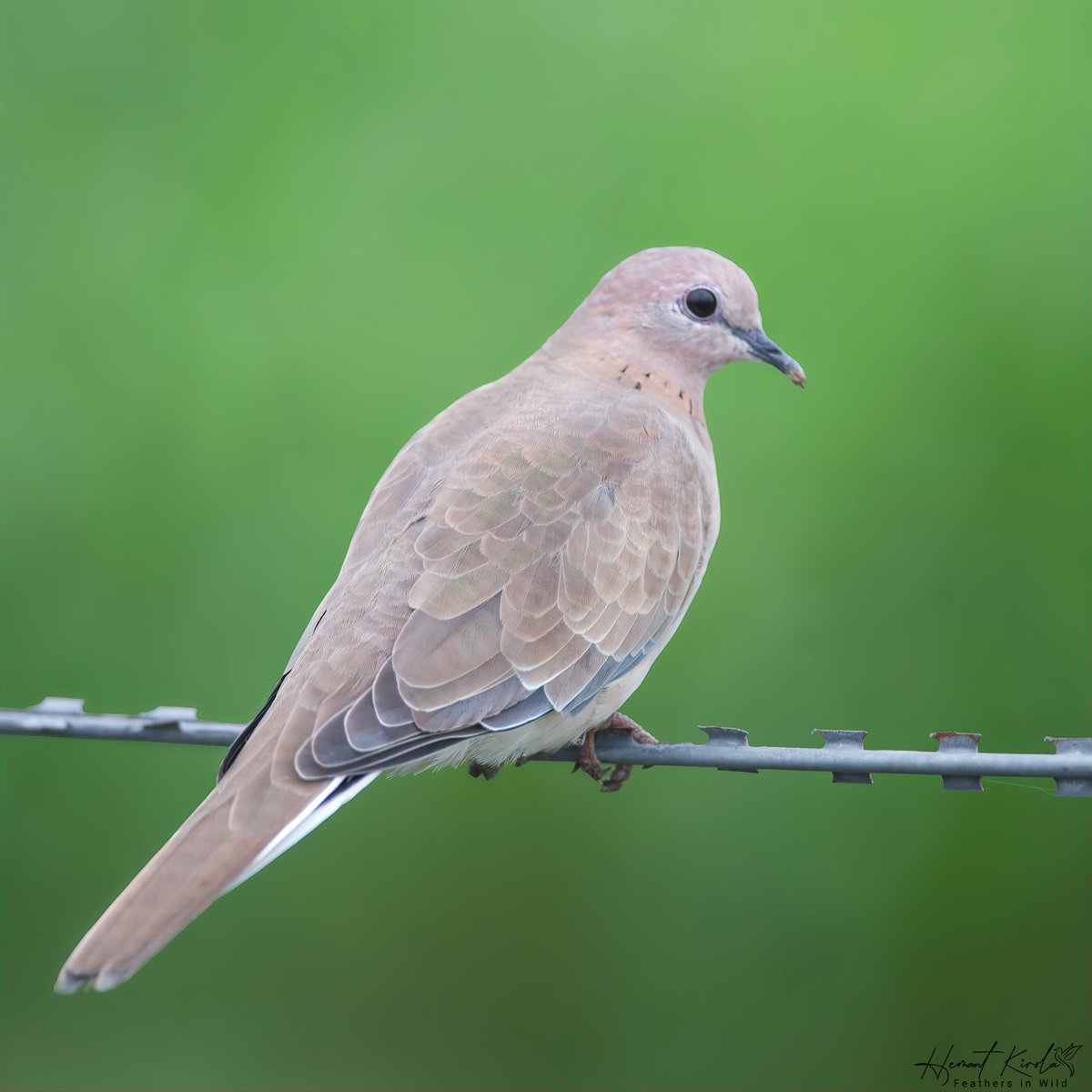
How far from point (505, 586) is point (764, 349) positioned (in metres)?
0.89

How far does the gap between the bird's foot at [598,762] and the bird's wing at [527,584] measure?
181mm

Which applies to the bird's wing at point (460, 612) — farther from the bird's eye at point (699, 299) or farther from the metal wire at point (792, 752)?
the bird's eye at point (699, 299)

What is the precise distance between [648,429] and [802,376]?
0.38 m

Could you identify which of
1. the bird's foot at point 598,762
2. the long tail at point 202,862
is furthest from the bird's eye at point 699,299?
the long tail at point 202,862

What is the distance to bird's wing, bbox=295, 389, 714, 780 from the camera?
211 centimetres

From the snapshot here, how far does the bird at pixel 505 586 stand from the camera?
1948mm

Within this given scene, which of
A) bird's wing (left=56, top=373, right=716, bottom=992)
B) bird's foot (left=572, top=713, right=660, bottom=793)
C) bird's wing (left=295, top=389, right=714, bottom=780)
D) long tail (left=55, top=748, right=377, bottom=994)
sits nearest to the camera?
long tail (left=55, top=748, right=377, bottom=994)

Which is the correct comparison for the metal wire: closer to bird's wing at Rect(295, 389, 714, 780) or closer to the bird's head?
bird's wing at Rect(295, 389, 714, 780)

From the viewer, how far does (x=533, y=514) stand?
2.37 metres

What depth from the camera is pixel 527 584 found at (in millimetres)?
2314

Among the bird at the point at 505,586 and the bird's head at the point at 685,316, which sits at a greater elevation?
the bird's head at the point at 685,316

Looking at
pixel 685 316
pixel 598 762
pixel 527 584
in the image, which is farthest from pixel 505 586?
pixel 685 316

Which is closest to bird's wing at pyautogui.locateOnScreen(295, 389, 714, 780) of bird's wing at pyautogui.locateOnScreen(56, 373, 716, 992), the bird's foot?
bird's wing at pyautogui.locateOnScreen(56, 373, 716, 992)

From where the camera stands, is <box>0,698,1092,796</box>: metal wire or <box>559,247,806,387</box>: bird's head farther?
<box>559,247,806,387</box>: bird's head
